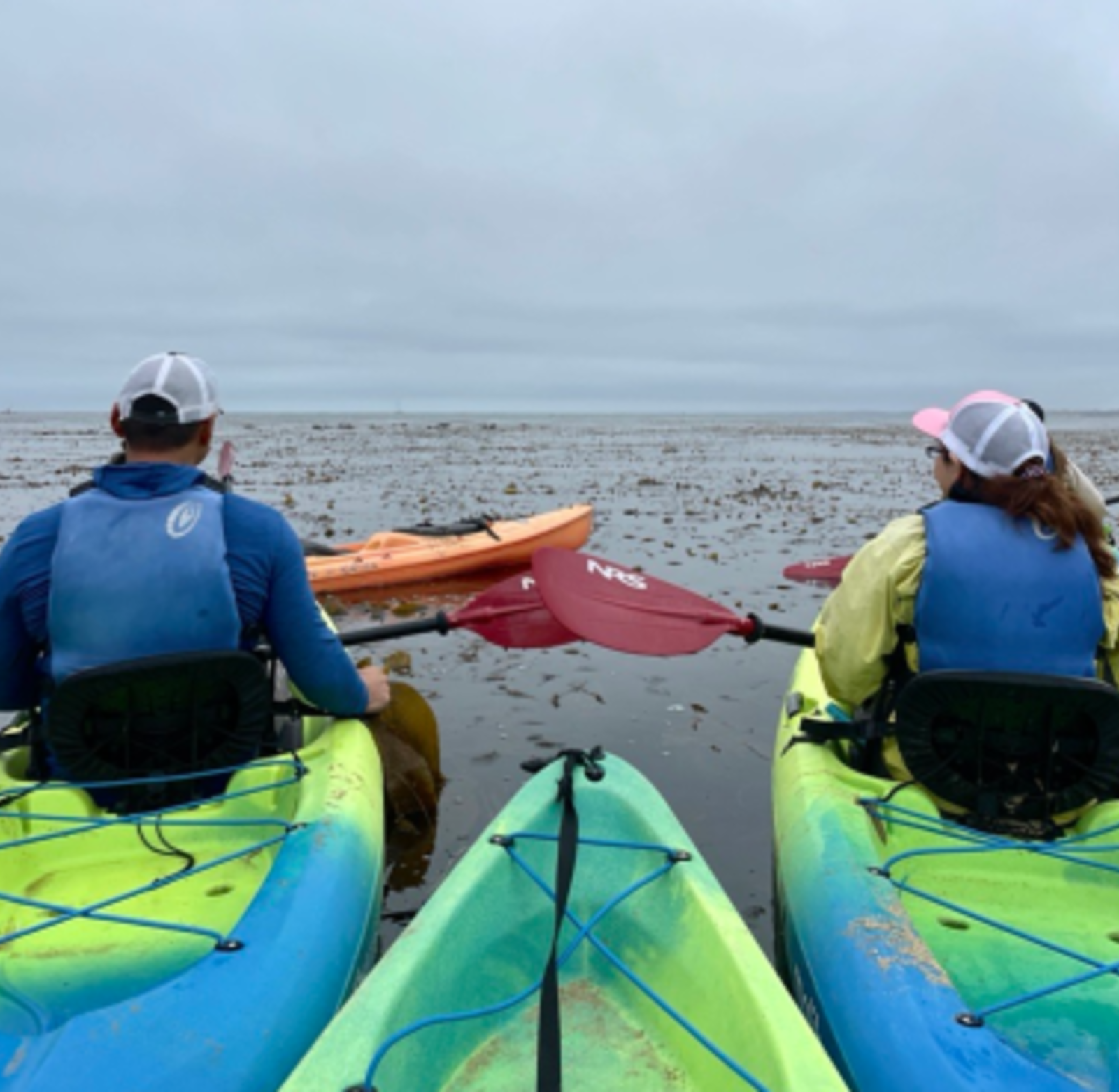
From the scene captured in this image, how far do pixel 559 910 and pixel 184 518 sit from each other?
5.40 feet

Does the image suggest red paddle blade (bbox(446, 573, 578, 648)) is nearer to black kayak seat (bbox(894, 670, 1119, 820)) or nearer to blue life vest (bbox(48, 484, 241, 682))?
blue life vest (bbox(48, 484, 241, 682))

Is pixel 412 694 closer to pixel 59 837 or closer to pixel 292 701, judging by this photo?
pixel 292 701

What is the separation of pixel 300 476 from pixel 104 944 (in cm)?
2136

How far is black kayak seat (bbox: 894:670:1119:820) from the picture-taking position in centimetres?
273

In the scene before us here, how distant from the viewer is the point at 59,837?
116 inches

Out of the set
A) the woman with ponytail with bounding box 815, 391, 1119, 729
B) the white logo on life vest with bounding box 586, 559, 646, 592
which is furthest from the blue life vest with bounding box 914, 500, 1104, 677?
the white logo on life vest with bounding box 586, 559, 646, 592

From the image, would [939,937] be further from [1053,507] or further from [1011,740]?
[1053,507]

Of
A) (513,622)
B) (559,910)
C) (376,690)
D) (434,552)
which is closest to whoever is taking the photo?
(559,910)

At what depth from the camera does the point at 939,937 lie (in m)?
2.63

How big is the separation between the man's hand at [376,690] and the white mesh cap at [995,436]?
7.28 feet

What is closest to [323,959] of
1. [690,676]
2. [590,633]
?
[590,633]

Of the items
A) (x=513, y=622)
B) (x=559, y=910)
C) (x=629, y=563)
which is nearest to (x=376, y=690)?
(x=513, y=622)

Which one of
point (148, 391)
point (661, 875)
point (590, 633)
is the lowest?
point (661, 875)

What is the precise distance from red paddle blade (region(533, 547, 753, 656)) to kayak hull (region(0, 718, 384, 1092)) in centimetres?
94
